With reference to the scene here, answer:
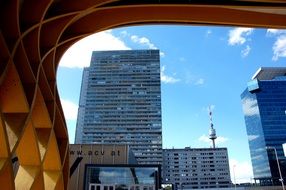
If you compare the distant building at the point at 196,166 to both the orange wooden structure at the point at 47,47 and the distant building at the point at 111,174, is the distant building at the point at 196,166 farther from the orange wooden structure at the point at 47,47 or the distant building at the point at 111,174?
the orange wooden structure at the point at 47,47

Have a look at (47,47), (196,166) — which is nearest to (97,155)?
(47,47)

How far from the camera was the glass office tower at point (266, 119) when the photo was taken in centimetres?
14325

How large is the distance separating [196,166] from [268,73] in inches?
2723

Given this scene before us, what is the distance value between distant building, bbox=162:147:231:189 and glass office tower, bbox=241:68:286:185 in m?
27.3

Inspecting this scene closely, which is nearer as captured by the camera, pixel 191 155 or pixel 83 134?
pixel 83 134

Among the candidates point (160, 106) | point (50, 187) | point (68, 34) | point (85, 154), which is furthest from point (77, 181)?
point (160, 106)

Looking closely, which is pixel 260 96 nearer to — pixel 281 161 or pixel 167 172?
pixel 281 161

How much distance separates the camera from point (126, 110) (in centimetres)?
17250

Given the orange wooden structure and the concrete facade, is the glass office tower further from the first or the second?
the orange wooden structure

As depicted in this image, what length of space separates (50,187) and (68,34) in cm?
846

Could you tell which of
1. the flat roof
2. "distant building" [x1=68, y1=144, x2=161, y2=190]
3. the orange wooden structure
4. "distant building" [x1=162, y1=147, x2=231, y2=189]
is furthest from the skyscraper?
the orange wooden structure

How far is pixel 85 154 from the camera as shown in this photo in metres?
42.3

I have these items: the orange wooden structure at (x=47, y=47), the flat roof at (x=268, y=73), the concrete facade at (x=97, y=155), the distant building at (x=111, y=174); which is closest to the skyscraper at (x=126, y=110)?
the flat roof at (x=268, y=73)

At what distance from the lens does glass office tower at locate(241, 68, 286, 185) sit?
14325cm
